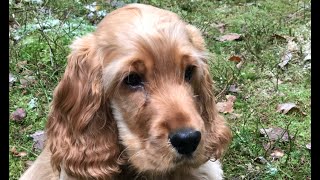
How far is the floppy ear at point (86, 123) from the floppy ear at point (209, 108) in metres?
0.60

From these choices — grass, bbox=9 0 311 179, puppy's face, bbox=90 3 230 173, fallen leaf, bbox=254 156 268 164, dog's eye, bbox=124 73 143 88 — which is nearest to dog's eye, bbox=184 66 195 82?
puppy's face, bbox=90 3 230 173

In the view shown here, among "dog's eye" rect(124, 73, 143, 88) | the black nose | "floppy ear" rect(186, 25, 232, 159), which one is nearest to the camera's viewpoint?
the black nose

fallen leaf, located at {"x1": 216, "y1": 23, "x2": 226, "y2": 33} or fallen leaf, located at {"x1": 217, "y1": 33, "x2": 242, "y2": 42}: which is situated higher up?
fallen leaf, located at {"x1": 216, "y1": 23, "x2": 226, "y2": 33}

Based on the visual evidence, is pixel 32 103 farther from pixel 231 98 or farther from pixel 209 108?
pixel 209 108

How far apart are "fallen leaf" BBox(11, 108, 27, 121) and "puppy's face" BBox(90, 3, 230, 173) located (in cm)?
226

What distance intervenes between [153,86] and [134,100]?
0.15 meters

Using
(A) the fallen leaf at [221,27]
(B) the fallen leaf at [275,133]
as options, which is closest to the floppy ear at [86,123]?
(B) the fallen leaf at [275,133]

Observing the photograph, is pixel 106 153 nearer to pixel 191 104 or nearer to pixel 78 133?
pixel 78 133

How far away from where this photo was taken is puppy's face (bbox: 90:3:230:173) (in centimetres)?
348

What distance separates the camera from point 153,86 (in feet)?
11.9

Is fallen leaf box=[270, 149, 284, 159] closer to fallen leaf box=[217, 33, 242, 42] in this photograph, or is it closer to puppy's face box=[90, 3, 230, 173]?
puppy's face box=[90, 3, 230, 173]

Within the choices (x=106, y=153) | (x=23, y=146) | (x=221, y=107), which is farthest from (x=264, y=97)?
(x=106, y=153)

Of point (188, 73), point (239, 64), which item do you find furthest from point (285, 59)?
point (188, 73)

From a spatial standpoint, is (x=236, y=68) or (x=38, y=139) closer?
(x=38, y=139)
